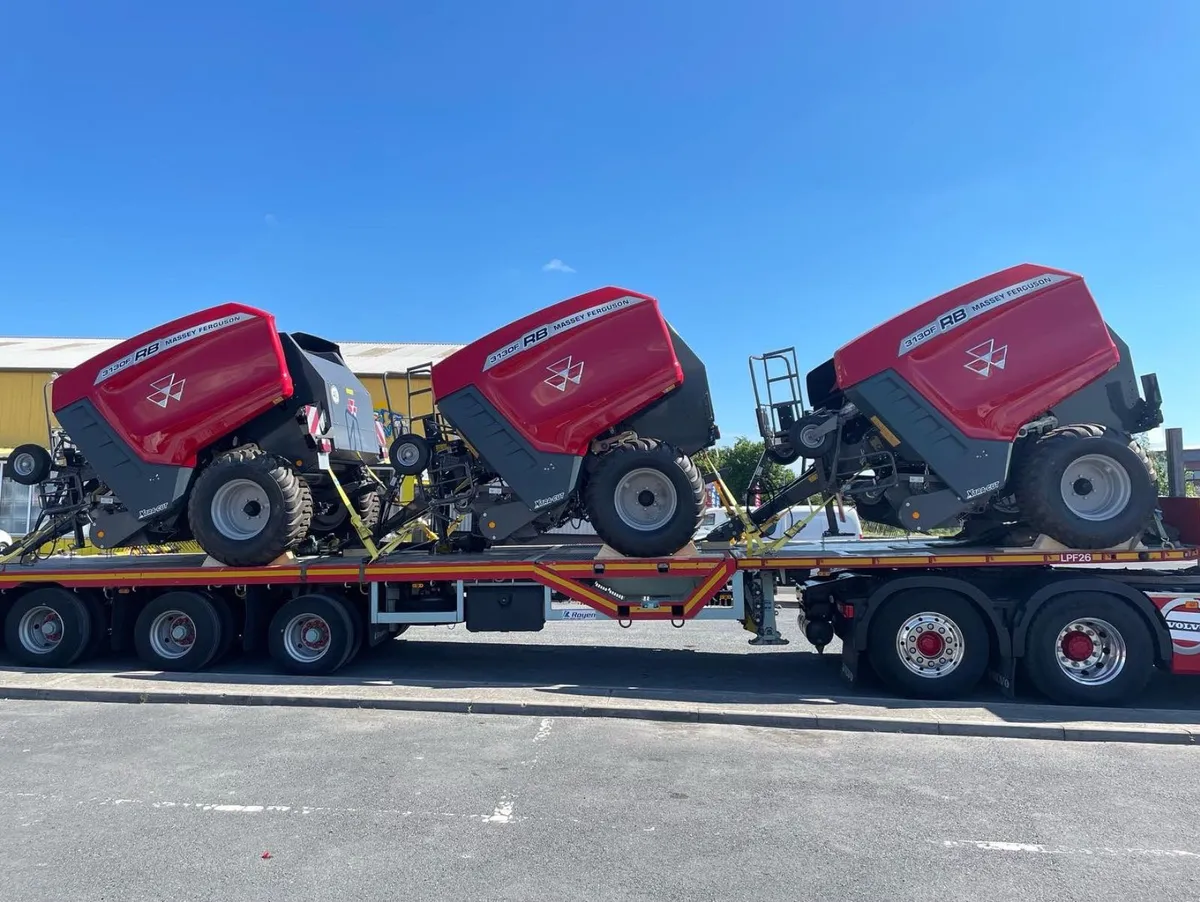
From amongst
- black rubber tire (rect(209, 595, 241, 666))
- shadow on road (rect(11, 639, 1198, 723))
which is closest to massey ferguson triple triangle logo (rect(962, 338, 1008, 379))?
shadow on road (rect(11, 639, 1198, 723))

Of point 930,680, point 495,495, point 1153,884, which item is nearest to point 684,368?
point 495,495

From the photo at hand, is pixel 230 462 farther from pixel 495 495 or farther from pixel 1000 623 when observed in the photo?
pixel 1000 623

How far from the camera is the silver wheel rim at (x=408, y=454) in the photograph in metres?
8.87

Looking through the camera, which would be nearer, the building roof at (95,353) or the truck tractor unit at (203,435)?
the truck tractor unit at (203,435)

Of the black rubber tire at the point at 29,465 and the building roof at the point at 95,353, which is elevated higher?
the building roof at the point at 95,353

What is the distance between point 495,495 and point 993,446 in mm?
5162

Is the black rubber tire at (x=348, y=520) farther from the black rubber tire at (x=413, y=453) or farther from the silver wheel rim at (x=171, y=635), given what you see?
the silver wheel rim at (x=171, y=635)

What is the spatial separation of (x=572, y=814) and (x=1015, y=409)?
5.71 metres

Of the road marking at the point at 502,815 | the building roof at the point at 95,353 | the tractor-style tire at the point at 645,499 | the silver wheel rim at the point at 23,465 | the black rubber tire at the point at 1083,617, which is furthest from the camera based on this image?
the building roof at the point at 95,353

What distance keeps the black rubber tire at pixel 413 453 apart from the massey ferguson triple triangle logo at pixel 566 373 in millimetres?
1765

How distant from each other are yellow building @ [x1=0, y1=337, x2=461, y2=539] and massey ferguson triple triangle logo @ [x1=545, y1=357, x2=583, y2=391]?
330 inches

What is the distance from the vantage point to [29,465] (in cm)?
916

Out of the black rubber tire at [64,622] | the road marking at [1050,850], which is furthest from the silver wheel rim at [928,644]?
the black rubber tire at [64,622]

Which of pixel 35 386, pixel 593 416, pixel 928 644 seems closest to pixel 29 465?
pixel 593 416
